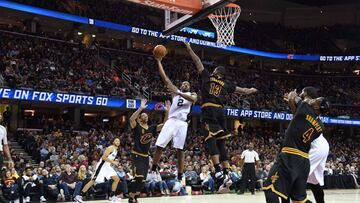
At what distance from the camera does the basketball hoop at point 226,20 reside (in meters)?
12.1

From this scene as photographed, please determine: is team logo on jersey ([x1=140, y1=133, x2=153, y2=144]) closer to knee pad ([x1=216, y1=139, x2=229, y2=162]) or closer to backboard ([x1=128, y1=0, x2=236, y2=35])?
knee pad ([x1=216, y1=139, x2=229, y2=162])

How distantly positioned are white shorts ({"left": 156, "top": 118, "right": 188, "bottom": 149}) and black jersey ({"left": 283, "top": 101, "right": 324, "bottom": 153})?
3.33m

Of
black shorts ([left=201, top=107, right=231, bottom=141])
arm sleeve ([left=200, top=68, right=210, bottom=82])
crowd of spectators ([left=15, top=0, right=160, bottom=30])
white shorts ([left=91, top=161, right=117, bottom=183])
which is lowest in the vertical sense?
white shorts ([left=91, top=161, right=117, bottom=183])

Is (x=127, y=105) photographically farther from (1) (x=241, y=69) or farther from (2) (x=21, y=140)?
(1) (x=241, y=69)

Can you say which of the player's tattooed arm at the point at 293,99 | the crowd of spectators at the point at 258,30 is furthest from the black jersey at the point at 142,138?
the crowd of spectators at the point at 258,30

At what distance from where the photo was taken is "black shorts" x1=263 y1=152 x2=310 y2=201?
584 centimetres

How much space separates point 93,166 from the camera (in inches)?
622

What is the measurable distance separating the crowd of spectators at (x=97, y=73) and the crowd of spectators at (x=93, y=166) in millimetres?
2258

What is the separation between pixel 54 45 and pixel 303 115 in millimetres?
22035

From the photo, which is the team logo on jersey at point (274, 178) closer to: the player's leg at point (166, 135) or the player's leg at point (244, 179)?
the player's leg at point (166, 135)

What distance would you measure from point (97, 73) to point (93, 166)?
1014 cm

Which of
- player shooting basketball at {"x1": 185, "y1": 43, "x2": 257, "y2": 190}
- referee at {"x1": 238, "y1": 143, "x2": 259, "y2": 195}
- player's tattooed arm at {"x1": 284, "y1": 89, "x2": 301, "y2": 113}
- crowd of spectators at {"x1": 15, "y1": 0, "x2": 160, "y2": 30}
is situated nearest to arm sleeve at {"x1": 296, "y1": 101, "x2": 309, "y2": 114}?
player's tattooed arm at {"x1": 284, "y1": 89, "x2": 301, "y2": 113}

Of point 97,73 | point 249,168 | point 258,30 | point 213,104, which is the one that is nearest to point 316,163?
point 213,104

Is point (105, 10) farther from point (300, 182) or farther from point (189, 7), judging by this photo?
point (300, 182)
